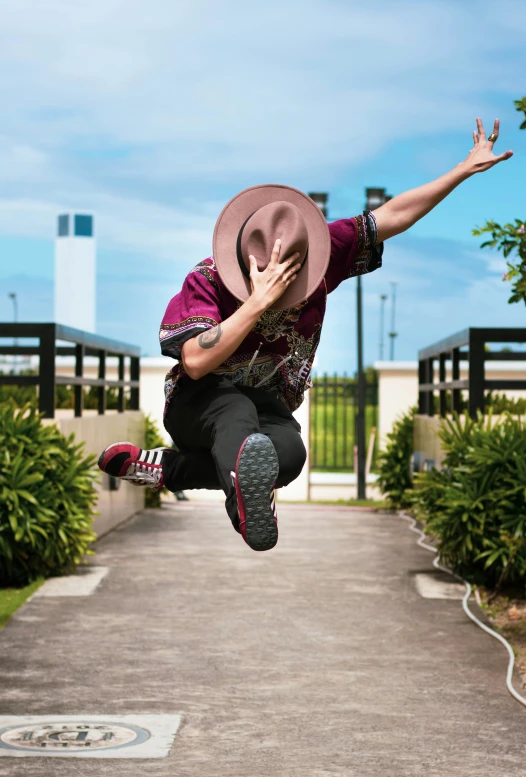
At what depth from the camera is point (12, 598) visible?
10836 millimetres

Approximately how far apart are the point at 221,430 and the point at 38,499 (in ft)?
26.1

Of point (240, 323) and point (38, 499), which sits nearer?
point (240, 323)

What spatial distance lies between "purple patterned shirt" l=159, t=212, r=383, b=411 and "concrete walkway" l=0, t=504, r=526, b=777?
3.32m

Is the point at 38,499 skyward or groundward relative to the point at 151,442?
groundward

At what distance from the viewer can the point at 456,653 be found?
900cm

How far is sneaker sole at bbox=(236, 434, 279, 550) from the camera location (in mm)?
3125

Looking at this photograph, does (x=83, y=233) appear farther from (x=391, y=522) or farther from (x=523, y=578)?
(x=523, y=578)

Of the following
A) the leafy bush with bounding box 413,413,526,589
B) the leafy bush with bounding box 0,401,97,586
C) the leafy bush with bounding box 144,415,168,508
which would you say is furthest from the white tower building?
the leafy bush with bounding box 413,413,526,589

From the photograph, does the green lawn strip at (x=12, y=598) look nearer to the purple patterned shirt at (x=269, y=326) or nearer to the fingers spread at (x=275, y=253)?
the purple patterned shirt at (x=269, y=326)

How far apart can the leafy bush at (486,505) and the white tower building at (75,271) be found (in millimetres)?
58425

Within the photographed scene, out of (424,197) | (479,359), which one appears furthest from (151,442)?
(424,197)

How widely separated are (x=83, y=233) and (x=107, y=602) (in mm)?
82578

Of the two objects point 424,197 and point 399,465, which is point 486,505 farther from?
point 399,465

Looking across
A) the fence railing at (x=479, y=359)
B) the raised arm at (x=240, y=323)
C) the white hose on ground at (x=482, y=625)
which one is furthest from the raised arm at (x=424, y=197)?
the fence railing at (x=479, y=359)
